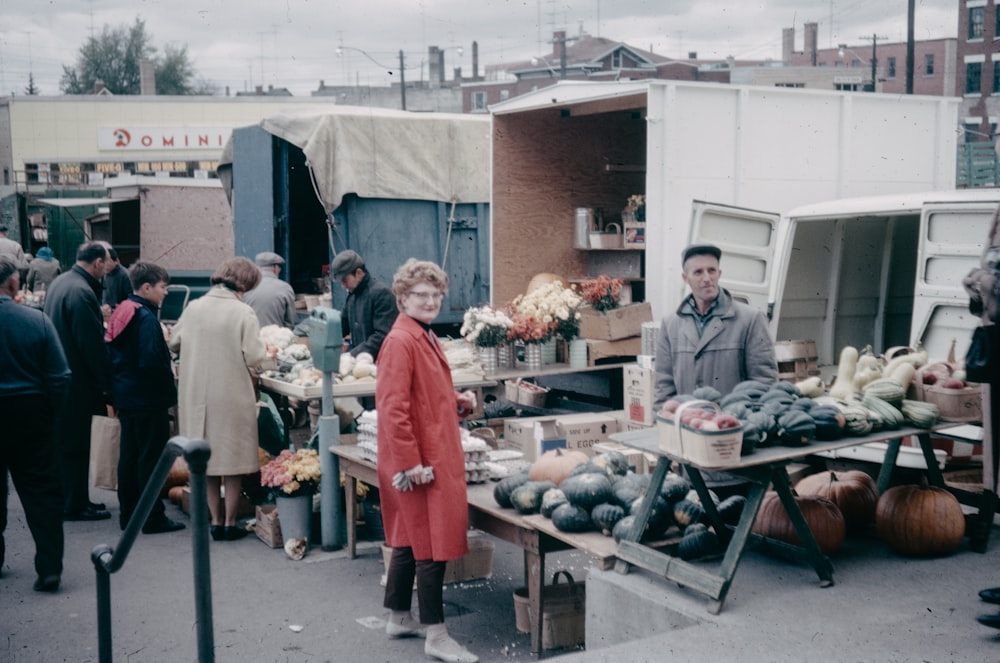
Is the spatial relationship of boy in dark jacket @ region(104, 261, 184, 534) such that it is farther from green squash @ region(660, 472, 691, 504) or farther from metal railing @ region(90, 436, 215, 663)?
green squash @ region(660, 472, 691, 504)

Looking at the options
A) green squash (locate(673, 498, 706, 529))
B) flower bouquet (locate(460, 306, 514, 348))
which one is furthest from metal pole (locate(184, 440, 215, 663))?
flower bouquet (locate(460, 306, 514, 348))

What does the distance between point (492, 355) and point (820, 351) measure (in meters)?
3.19

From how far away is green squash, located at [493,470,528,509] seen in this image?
218 inches

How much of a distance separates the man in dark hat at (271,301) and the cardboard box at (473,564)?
4160 millimetres

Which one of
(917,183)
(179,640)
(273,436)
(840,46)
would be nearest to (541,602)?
(179,640)

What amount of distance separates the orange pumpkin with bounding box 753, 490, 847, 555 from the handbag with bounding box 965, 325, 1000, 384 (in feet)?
3.83

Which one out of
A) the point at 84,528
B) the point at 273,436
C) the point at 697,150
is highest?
the point at 697,150

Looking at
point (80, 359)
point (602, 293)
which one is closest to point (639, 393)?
point (602, 293)

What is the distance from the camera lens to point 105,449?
8055mm

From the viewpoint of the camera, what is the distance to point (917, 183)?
10000 millimetres

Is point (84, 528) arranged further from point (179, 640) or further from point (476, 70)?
point (476, 70)

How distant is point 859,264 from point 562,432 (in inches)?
140

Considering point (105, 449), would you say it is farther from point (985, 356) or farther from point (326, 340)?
point (985, 356)

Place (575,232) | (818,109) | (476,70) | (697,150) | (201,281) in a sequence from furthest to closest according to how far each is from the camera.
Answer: (476,70)
(201,281)
(575,232)
(818,109)
(697,150)
